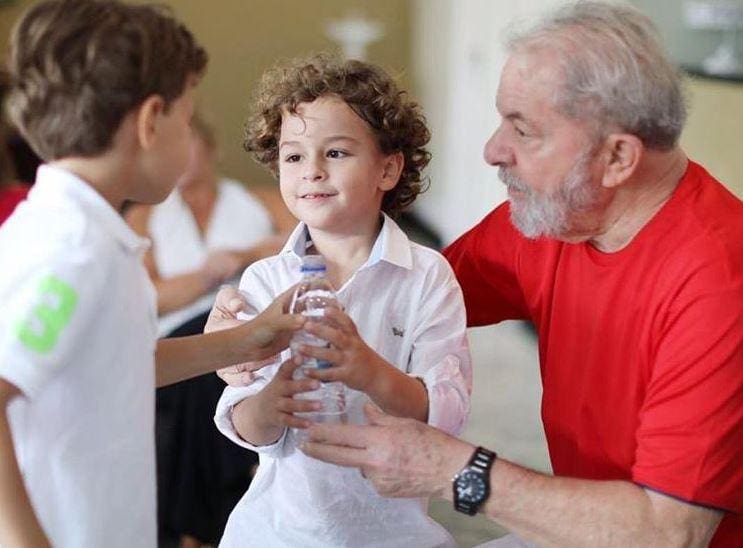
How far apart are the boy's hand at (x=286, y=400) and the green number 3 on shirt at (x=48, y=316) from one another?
402mm

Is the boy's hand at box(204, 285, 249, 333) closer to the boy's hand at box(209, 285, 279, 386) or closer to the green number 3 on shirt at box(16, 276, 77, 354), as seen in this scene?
the boy's hand at box(209, 285, 279, 386)

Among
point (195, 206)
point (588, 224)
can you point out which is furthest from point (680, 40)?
point (588, 224)

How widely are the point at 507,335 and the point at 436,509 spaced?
5.25 ft

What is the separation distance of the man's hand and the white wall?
2942 mm

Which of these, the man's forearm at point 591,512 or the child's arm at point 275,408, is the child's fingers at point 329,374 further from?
the man's forearm at point 591,512

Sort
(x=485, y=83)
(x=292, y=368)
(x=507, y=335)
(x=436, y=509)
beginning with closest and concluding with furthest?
(x=292, y=368) < (x=436, y=509) < (x=507, y=335) < (x=485, y=83)

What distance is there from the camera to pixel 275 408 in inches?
57.9

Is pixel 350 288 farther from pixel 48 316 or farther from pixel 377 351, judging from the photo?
pixel 48 316

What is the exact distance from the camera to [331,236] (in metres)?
1.61

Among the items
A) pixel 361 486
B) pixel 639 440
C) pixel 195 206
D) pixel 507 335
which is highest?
pixel 639 440

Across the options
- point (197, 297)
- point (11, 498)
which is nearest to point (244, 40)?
point (197, 297)

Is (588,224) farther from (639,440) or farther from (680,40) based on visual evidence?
(680,40)

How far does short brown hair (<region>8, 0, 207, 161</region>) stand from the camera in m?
1.13

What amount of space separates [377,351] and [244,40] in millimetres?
4982
